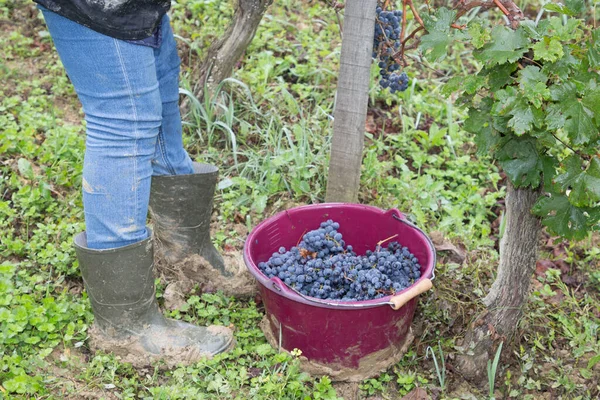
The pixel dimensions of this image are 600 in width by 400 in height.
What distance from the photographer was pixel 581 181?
164cm

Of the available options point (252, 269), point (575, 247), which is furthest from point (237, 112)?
point (575, 247)

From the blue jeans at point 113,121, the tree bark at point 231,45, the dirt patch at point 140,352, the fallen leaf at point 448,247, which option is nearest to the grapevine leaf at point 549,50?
the blue jeans at point 113,121

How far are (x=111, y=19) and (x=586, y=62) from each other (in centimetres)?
116

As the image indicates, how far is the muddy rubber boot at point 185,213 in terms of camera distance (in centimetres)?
237

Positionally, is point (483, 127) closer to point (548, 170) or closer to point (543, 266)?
point (548, 170)

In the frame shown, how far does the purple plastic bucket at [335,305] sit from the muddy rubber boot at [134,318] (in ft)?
0.86

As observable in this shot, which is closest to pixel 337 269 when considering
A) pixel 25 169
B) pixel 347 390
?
pixel 347 390

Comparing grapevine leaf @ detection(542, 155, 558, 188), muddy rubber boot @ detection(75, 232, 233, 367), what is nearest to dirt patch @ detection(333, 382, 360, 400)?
muddy rubber boot @ detection(75, 232, 233, 367)

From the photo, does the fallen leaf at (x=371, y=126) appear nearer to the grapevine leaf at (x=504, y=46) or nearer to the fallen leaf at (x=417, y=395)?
the fallen leaf at (x=417, y=395)

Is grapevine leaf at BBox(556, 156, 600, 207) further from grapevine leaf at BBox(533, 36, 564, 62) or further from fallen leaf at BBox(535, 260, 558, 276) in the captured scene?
fallen leaf at BBox(535, 260, 558, 276)

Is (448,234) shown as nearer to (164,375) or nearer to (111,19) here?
(164,375)

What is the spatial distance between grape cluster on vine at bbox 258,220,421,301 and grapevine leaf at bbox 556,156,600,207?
66cm

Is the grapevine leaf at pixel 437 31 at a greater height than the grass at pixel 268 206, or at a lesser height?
greater

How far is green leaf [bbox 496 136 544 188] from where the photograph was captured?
1758 mm
